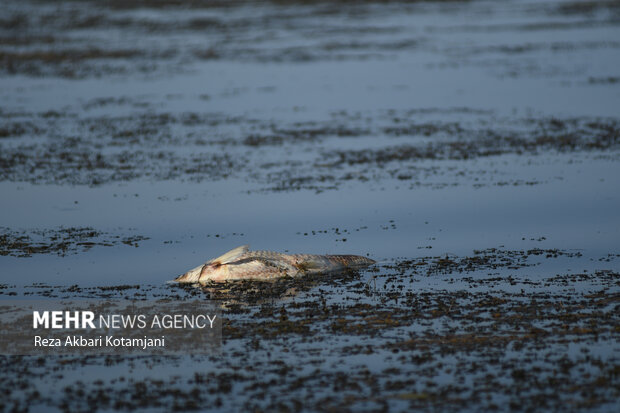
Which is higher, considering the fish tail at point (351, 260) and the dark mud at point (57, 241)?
the dark mud at point (57, 241)

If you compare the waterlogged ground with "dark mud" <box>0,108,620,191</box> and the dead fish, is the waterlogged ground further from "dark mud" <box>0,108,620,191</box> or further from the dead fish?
the dead fish

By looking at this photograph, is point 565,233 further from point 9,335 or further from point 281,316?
point 9,335

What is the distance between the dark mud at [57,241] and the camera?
14008mm

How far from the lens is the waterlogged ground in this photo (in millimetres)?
8812

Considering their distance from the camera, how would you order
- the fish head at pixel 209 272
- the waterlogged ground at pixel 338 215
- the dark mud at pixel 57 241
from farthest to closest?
the dark mud at pixel 57 241 → the fish head at pixel 209 272 → the waterlogged ground at pixel 338 215

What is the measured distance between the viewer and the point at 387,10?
56.7 meters

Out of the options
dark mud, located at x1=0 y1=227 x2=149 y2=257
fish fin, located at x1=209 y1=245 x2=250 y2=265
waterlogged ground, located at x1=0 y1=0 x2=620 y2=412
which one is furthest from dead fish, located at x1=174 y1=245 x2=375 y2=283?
dark mud, located at x1=0 y1=227 x2=149 y2=257

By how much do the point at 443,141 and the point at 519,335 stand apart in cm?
1202

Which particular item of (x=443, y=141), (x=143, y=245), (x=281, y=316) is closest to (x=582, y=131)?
(x=443, y=141)

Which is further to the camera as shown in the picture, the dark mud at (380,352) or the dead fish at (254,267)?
the dead fish at (254,267)

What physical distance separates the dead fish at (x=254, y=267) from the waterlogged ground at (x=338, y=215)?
0.94ft

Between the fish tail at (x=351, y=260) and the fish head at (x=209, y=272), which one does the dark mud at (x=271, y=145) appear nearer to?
the fish tail at (x=351, y=260)

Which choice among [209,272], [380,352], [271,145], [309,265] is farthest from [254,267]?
[271,145]

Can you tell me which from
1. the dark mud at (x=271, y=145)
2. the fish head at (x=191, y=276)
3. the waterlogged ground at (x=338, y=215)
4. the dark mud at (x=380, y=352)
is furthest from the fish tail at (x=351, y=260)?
the dark mud at (x=271, y=145)
